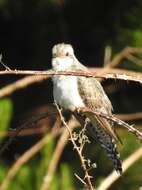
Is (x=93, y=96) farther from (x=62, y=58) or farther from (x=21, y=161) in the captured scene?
(x=21, y=161)

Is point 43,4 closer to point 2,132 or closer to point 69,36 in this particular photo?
point 69,36

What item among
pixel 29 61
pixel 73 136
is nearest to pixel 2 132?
pixel 73 136

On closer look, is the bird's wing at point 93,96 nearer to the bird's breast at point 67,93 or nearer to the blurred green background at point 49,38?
the bird's breast at point 67,93

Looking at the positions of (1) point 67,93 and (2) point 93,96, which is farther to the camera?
(2) point 93,96

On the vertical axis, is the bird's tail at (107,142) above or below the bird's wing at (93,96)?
below

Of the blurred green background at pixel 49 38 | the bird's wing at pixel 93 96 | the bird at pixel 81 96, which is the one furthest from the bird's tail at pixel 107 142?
the blurred green background at pixel 49 38

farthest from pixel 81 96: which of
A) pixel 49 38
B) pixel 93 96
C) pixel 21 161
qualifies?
pixel 49 38
